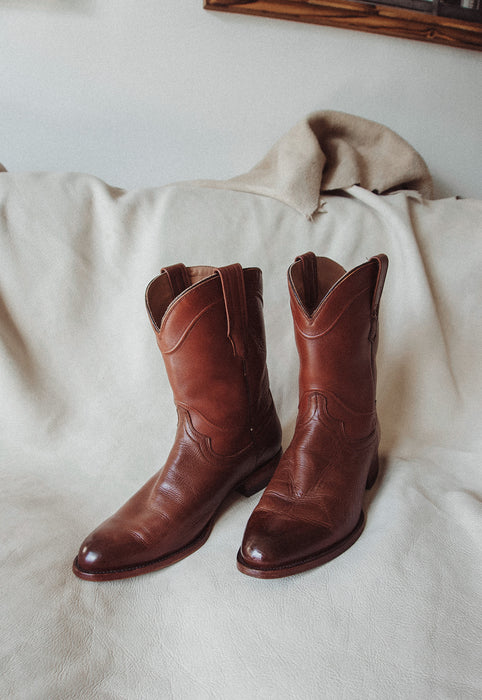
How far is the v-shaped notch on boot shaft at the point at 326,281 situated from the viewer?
785 mm

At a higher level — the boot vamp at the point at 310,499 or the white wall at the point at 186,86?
the white wall at the point at 186,86

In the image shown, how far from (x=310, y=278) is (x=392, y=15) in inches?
39.6

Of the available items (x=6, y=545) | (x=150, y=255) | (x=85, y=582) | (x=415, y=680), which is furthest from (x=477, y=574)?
(x=150, y=255)

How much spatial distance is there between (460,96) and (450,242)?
63cm

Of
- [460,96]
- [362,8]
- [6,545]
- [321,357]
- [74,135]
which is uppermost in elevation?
[362,8]

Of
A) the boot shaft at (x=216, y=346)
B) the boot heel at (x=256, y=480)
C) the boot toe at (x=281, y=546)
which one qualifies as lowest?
the boot heel at (x=256, y=480)

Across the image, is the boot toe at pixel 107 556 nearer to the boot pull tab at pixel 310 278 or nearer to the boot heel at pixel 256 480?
the boot heel at pixel 256 480

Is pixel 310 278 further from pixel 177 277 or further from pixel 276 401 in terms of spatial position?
pixel 276 401

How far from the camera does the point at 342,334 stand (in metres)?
0.81

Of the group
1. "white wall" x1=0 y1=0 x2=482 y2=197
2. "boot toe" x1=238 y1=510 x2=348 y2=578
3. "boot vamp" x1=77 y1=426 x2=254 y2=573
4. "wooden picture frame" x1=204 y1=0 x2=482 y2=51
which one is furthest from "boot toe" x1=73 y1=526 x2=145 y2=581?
"wooden picture frame" x1=204 y1=0 x2=482 y2=51

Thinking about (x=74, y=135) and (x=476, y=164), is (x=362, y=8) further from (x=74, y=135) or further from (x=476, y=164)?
(x=74, y=135)

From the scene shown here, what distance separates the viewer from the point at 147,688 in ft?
1.86

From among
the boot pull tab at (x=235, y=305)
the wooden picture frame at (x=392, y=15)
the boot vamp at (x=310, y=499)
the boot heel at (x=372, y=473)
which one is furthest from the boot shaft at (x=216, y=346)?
the wooden picture frame at (x=392, y=15)

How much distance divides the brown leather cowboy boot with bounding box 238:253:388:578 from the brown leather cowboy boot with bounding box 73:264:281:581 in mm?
84
